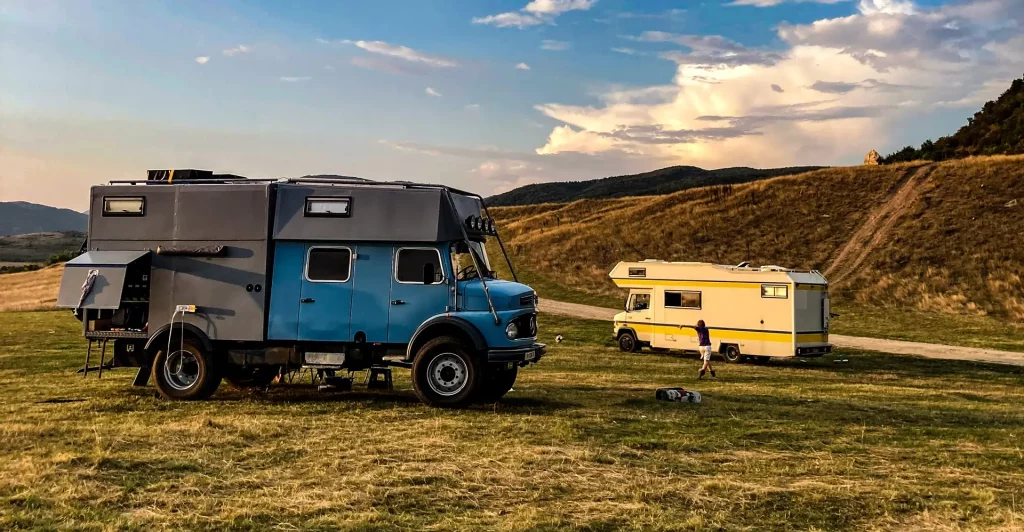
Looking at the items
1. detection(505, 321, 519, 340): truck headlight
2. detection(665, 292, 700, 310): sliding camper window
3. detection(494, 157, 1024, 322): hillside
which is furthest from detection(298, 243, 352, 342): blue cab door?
detection(494, 157, 1024, 322): hillside

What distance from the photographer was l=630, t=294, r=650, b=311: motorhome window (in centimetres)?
2959

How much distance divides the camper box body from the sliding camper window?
48.7ft

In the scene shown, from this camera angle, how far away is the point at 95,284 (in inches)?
535

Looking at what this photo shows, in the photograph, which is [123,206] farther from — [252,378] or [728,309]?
[728,309]

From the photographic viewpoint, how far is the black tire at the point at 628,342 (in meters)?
29.6

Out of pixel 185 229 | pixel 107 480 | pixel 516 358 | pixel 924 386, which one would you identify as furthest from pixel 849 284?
pixel 107 480

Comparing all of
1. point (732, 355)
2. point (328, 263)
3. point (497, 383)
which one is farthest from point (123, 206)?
point (732, 355)

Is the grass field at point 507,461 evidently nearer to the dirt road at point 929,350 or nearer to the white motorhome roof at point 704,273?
the white motorhome roof at point 704,273

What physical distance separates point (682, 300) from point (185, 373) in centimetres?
1868

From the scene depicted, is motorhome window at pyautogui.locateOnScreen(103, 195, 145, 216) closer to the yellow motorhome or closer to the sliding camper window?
the yellow motorhome

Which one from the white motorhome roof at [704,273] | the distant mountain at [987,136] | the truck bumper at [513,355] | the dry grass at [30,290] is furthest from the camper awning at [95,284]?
the distant mountain at [987,136]

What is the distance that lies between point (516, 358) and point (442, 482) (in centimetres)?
531

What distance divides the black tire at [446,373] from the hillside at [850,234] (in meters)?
39.0

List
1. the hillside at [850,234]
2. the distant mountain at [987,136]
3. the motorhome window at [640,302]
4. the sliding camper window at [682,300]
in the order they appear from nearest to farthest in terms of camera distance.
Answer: the sliding camper window at [682,300], the motorhome window at [640,302], the hillside at [850,234], the distant mountain at [987,136]
